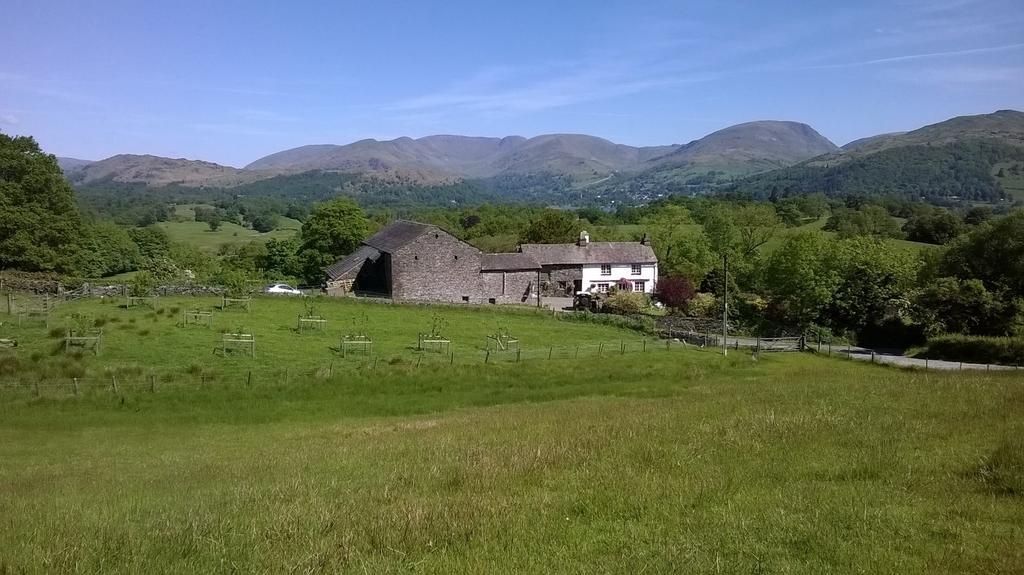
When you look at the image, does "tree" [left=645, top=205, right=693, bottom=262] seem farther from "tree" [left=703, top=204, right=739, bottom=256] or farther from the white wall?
the white wall

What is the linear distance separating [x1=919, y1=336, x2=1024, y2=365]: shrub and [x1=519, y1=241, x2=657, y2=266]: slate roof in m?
31.6

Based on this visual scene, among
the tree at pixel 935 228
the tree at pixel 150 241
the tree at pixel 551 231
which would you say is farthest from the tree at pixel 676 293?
the tree at pixel 150 241

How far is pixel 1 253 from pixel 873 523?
6341 centimetres

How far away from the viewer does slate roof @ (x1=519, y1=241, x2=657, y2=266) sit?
71.6 meters

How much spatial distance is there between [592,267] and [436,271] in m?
20.0

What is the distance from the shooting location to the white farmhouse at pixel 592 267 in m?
71.6

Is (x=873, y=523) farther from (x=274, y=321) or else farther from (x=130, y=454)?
(x=274, y=321)

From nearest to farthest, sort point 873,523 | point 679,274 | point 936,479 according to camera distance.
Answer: point 873,523 → point 936,479 → point 679,274

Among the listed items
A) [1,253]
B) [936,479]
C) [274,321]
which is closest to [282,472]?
[936,479]

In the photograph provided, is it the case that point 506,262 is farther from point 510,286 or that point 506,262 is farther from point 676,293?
point 676,293

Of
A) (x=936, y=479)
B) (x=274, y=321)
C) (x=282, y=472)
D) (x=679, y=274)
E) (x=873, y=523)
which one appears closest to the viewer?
(x=873, y=523)

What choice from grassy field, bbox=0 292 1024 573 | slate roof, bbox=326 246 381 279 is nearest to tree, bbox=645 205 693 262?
slate roof, bbox=326 246 381 279

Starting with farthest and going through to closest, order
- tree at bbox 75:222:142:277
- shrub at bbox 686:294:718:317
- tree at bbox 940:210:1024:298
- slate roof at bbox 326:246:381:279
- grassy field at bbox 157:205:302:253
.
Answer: grassy field at bbox 157:205:302:253
tree at bbox 75:222:142:277
slate roof at bbox 326:246:381:279
shrub at bbox 686:294:718:317
tree at bbox 940:210:1024:298

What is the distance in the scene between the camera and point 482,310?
174ft
